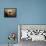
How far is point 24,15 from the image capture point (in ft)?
12.6

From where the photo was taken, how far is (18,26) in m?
3.75

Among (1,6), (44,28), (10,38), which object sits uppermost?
(1,6)

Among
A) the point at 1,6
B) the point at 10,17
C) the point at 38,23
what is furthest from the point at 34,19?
the point at 1,6

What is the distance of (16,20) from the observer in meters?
3.84

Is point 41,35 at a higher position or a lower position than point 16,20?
lower

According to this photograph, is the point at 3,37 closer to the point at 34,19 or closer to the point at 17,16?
the point at 17,16

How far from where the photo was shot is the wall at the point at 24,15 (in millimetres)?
3828

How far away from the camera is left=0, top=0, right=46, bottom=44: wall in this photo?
383 cm

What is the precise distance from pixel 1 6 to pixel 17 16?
58 cm

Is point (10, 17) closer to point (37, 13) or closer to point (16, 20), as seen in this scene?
point (16, 20)

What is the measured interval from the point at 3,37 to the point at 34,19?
108cm

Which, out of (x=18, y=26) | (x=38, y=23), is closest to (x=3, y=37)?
(x=18, y=26)

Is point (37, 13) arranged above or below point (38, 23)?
above

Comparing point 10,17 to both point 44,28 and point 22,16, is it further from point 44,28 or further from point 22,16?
point 44,28
